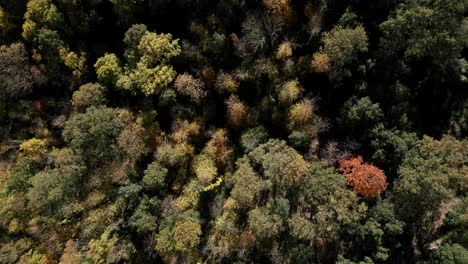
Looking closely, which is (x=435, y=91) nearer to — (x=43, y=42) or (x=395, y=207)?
(x=395, y=207)

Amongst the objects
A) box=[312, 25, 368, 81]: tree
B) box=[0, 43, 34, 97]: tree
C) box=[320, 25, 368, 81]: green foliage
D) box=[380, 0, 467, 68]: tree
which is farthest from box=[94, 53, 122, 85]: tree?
box=[380, 0, 467, 68]: tree

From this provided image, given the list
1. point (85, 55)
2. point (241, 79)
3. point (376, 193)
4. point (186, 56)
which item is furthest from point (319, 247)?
point (85, 55)

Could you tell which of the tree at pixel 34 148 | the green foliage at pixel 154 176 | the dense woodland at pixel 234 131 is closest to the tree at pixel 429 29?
the dense woodland at pixel 234 131

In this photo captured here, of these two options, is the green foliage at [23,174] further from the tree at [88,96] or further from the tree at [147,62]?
the tree at [147,62]

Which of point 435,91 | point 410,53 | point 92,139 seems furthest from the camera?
point 92,139

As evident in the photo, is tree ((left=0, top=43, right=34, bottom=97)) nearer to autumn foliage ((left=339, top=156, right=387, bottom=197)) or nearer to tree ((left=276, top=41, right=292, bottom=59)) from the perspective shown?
tree ((left=276, top=41, right=292, bottom=59))

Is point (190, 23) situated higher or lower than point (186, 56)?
higher
